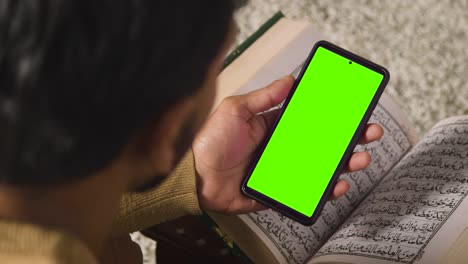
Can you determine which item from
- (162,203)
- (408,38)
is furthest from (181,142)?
(408,38)

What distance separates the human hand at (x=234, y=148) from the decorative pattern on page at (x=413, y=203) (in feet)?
0.19

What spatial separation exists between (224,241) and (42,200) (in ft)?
1.30

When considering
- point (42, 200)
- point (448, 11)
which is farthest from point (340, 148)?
point (448, 11)

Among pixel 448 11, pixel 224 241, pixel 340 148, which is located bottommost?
pixel 224 241

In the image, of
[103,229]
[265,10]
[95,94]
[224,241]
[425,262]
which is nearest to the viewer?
[95,94]

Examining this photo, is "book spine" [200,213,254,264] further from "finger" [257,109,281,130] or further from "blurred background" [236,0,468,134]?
"blurred background" [236,0,468,134]

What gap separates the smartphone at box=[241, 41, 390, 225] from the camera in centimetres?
69

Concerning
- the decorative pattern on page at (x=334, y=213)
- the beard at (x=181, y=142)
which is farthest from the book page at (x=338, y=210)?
the beard at (x=181, y=142)

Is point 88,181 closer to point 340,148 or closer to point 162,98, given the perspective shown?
point 162,98

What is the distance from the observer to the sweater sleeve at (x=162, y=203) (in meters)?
0.65

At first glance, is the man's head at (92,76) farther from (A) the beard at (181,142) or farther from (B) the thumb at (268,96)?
(B) the thumb at (268,96)

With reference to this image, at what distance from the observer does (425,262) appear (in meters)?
0.60

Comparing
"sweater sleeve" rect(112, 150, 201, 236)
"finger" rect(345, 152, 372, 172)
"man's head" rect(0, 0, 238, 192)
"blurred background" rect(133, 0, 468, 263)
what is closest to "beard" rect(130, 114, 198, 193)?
"man's head" rect(0, 0, 238, 192)

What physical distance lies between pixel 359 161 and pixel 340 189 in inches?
1.6
